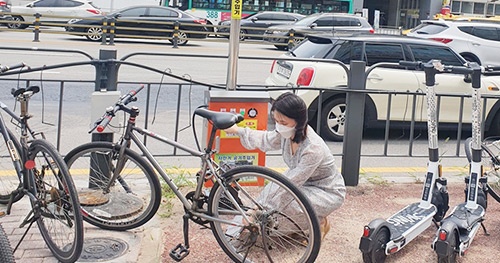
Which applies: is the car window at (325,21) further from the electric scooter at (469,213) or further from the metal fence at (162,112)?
the electric scooter at (469,213)

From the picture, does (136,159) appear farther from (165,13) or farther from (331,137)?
(165,13)

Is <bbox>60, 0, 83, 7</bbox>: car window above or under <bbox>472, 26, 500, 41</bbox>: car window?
above

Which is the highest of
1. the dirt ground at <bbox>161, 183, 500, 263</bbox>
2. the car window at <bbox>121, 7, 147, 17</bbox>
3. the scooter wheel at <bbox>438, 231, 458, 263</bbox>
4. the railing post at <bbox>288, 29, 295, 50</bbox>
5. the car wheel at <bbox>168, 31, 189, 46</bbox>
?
the car window at <bbox>121, 7, 147, 17</bbox>

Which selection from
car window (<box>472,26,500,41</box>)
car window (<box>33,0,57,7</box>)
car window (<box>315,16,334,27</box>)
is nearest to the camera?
car window (<box>472,26,500,41</box>)

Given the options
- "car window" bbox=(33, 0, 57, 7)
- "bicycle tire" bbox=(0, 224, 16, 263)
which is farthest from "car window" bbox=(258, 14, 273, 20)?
"bicycle tire" bbox=(0, 224, 16, 263)

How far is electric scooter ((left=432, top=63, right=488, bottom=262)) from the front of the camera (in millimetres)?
4000

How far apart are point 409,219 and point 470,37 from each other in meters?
14.6

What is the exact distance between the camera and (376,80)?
27.6 feet

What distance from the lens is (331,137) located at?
8352 mm

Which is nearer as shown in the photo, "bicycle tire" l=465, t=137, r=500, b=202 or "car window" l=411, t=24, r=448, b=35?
"bicycle tire" l=465, t=137, r=500, b=202

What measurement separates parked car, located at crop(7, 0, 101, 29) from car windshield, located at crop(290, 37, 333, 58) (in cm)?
1725

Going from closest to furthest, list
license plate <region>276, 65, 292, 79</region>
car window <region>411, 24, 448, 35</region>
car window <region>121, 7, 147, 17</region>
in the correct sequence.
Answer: license plate <region>276, 65, 292, 79</region>, car window <region>411, 24, 448, 35</region>, car window <region>121, 7, 147, 17</region>

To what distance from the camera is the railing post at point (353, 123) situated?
18.9 ft

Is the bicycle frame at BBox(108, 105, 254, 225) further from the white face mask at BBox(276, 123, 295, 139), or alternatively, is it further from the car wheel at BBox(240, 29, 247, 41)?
the car wheel at BBox(240, 29, 247, 41)
